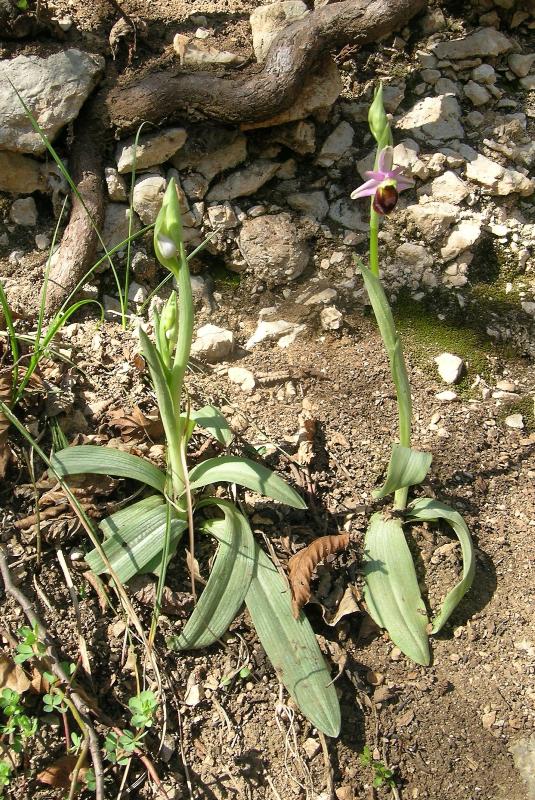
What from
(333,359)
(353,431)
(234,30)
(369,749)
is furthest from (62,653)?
(234,30)

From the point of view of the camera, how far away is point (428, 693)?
2.15 metres

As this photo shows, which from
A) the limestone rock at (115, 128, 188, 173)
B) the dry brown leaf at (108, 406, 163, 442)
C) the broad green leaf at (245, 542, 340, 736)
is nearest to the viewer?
the broad green leaf at (245, 542, 340, 736)

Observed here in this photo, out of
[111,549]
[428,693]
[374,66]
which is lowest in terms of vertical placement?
[428,693]

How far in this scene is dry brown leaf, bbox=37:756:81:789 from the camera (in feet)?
5.93

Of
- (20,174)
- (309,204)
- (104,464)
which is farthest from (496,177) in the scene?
(104,464)

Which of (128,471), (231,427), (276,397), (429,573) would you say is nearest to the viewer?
(128,471)

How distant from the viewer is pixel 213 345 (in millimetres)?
2893

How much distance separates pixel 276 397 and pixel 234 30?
1901mm

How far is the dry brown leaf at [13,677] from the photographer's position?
1.88m

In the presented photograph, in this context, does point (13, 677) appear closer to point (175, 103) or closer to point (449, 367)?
point (449, 367)

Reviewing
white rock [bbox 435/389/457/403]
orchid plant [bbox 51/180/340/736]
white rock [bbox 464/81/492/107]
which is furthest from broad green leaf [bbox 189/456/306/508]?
white rock [bbox 464/81/492/107]

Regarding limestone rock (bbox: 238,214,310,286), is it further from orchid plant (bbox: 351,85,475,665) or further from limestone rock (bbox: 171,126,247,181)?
orchid plant (bbox: 351,85,475,665)

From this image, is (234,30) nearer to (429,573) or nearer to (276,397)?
(276,397)

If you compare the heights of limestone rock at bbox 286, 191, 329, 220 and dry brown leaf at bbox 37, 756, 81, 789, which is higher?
limestone rock at bbox 286, 191, 329, 220
